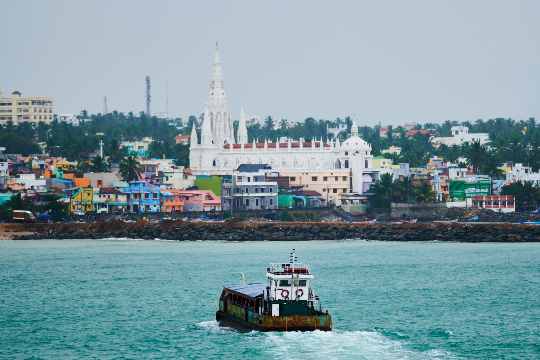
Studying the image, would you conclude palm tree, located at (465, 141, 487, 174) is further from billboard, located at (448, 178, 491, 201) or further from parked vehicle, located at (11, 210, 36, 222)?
parked vehicle, located at (11, 210, 36, 222)

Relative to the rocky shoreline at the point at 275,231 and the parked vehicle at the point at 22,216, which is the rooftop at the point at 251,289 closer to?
the rocky shoreline at the point at 275,231

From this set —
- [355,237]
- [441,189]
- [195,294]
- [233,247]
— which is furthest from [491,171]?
[195,294]

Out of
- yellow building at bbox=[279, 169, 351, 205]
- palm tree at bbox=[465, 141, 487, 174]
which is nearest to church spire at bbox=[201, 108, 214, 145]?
yellow building at bbox=[279, 169, 351, 205]

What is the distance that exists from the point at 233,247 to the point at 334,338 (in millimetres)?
48149

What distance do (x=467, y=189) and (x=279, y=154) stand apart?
26849 millimetres

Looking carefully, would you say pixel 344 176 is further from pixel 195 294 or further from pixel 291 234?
pixel 195 294

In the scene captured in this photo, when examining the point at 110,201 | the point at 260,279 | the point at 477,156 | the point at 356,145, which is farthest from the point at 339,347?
the point at 356,145

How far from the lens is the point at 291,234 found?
106m

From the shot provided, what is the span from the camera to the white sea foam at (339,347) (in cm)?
4503

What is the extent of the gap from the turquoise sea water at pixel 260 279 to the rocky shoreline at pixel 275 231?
8311 mm

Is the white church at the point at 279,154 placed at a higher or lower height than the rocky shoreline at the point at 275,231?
higher

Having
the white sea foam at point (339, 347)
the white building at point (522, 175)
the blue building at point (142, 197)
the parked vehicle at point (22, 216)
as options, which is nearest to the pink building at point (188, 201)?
the blue building at point (142, 197)

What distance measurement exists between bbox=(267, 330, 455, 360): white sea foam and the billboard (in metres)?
84.6

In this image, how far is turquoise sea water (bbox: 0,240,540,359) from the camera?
47250 mm
